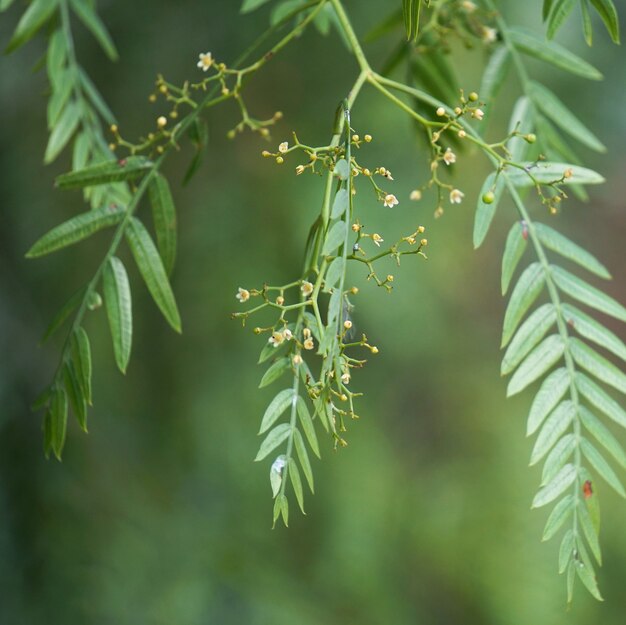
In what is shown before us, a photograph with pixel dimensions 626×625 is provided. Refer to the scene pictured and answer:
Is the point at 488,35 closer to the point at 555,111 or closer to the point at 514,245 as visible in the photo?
the point at 555,111

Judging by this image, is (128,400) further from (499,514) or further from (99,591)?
(499,514)

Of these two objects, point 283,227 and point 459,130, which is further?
point 283,227

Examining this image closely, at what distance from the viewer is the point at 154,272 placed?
69 centimetres

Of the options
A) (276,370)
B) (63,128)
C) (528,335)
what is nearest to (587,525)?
(528,335)

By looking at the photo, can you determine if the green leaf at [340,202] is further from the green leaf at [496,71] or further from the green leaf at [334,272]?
the green leaf at [496,71]

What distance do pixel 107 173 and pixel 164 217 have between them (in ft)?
0.19

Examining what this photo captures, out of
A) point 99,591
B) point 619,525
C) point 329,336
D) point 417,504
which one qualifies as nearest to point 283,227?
point 417,504

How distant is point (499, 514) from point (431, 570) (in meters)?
0.22

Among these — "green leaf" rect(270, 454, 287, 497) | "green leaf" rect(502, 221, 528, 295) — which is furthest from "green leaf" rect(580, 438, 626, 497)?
"green leaf" rect(270, 454, 287, 497)

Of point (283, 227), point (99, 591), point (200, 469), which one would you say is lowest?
point (99, 591)

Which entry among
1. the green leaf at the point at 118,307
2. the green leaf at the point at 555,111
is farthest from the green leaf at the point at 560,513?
the green leaf at the point at 555,111

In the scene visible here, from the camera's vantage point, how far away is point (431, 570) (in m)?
2.06

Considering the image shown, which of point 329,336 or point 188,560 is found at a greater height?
point 329,336

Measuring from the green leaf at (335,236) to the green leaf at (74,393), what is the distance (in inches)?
9.8
